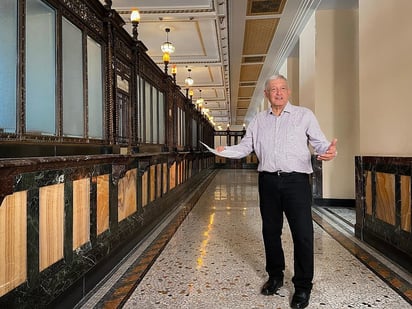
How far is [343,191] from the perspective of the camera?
21.2 ft

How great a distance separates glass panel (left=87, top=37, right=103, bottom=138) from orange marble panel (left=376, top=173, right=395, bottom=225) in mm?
2739

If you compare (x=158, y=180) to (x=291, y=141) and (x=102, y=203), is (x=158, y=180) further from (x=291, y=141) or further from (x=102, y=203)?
(x=291, y=141)

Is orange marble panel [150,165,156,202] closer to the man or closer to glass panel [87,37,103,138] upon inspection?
glass panel [87,37,103,138]

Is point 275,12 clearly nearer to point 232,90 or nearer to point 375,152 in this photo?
point 375,152

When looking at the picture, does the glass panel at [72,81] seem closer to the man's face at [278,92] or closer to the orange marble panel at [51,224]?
the orange marble panel at [51,224]

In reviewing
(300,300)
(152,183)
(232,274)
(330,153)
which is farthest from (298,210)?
(152,183)

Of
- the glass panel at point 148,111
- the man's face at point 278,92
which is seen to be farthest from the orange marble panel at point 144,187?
the man's face at point 278,92

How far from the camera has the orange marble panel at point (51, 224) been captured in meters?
1.95

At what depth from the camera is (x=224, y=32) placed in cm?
823

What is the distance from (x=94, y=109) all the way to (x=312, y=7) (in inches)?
190

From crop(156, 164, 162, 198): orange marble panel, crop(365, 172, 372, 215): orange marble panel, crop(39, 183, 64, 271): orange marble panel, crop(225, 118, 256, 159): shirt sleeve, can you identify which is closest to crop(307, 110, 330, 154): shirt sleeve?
crop(225, 118, 256, 159): shirt sleeve

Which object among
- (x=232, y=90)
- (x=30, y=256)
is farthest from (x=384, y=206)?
(x=232, y=90)

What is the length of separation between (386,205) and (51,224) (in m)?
3.02

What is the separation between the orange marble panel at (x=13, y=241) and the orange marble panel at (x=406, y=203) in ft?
9.55
